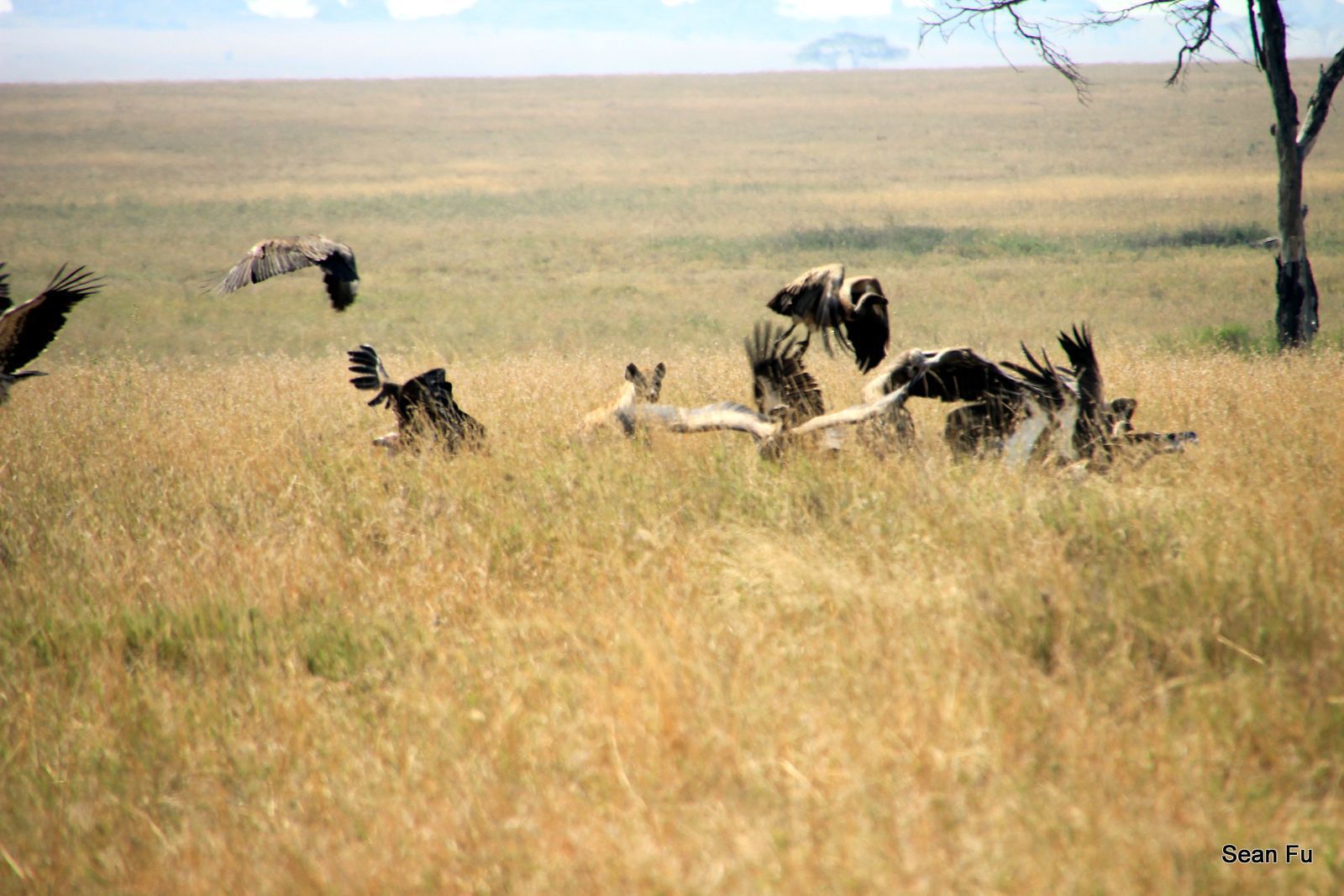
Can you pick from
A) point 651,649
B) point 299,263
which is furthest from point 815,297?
point 299,263

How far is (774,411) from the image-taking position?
18.3ft

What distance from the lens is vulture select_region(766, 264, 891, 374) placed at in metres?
5.34

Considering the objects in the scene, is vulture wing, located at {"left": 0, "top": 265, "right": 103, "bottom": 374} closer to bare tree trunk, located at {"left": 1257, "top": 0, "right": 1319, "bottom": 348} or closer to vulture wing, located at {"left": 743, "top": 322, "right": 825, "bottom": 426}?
vulture wing, located at {"left": 743, "top": 322, "right": 825, "bottom": 426}

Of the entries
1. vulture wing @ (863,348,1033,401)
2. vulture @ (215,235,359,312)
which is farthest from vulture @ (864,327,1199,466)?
vulture @ (215,235,359,312)

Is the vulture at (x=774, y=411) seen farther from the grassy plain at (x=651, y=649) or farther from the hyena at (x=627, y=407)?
the grassy plain at (x=651, y=649)

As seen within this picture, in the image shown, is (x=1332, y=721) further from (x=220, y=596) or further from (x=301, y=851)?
(x=220, y=596)

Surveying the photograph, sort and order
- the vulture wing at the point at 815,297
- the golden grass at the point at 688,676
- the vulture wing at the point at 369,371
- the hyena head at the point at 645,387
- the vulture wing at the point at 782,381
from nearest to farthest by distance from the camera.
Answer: the golden grass at the point at 688,676 < the vulture wing at the point at 815,297 < the vulture wing at the point at 369,371 < the vulture wing at the point at 782,381 < the hyena head at the point at 645,387

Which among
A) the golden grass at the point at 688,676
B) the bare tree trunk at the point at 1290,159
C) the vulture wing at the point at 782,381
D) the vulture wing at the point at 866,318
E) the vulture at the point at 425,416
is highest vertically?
the bare tree trunk at the point at 1290,159

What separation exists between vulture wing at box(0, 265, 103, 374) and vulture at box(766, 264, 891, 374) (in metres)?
4.42

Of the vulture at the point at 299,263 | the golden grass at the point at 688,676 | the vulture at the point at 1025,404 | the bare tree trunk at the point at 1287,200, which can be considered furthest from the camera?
the bare tree trunk at the point at 1287,200

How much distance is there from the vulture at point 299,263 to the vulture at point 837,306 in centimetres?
296

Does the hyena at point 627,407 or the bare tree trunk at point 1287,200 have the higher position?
the bare tree trunk at point 1287,200

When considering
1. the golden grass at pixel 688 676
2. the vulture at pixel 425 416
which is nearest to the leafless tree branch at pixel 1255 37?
the golden grass at pixel 688 676

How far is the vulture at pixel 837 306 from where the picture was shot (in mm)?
5340
